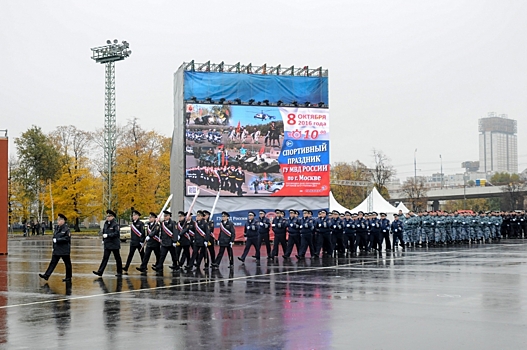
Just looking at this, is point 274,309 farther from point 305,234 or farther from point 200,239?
point 305,234

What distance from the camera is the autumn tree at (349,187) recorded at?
7644 cm

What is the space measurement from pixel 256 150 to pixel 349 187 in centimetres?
4431

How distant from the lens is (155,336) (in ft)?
28.3

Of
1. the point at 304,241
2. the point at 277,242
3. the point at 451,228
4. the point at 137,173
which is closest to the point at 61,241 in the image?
the point at 277,242

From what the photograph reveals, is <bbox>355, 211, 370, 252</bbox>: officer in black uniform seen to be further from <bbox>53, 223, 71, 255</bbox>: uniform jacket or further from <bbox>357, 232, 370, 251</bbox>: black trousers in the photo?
<bbox>53, 223, 71, 255</bbox>: uniform jacket

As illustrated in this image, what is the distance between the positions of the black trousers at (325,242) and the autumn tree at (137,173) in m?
31.9

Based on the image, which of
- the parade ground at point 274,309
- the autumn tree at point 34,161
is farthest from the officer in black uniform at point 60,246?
the autumn tree at point 34,161

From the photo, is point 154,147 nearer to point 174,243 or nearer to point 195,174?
point 195,174

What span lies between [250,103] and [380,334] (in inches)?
1019

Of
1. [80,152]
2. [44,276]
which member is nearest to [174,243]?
[44,276]

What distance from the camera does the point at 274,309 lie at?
35.5ft

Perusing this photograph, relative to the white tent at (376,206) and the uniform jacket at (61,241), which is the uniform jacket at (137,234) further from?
the white tent at (376,206)

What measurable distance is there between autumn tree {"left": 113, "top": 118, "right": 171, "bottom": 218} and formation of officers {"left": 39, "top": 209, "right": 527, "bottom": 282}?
27.4 meters

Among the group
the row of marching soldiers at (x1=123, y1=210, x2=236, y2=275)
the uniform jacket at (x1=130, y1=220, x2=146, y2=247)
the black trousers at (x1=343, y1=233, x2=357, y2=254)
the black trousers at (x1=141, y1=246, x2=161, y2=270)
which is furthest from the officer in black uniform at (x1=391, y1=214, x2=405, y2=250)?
the uniform jacket at (x1=130, y1=220, x2=146, y2=247)
